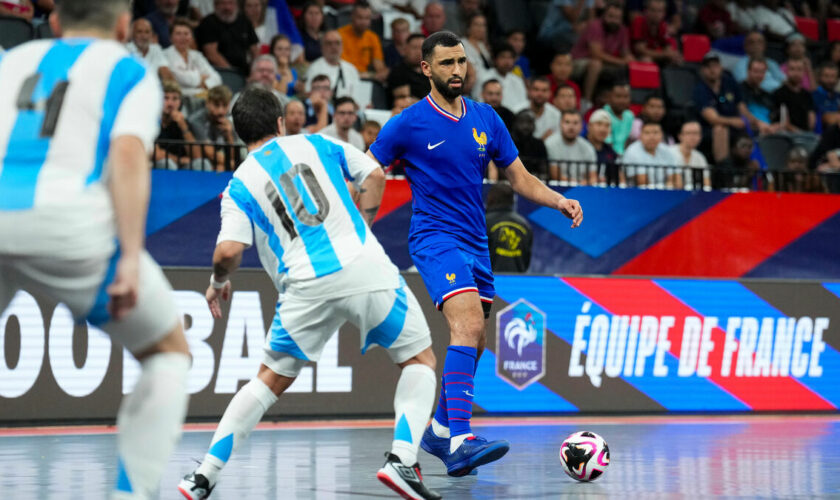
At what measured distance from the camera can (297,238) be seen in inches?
219

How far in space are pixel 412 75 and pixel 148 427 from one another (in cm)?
1021

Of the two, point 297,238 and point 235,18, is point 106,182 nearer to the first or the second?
point 297,238

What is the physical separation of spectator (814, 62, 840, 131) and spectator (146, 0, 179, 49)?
9008mm

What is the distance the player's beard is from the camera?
6887 millimetres

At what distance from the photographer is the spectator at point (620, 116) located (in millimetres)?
14697

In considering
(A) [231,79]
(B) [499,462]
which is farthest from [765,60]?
(B) [499,462]

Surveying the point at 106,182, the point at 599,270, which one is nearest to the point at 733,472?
the point at 106,182

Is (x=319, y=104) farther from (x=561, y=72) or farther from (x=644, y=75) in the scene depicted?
(x=644, y=75)

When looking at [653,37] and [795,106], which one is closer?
[795,106]

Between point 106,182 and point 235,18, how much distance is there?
1040 centimetres

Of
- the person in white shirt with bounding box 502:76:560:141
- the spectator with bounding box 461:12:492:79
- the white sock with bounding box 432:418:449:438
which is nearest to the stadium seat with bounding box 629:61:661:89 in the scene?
the spectator with bounding box 461:12:492:79

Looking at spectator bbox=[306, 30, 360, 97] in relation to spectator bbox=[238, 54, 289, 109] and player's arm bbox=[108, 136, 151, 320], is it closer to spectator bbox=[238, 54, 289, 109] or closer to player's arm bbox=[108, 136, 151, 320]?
spectator bbox=[238, 54, 289, 109]

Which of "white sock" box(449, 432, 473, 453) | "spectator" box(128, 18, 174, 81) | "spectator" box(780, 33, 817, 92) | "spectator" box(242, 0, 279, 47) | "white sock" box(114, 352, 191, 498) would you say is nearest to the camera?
"white sock" box(114, 352, 191, 498)

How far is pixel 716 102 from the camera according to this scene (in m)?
16.1
